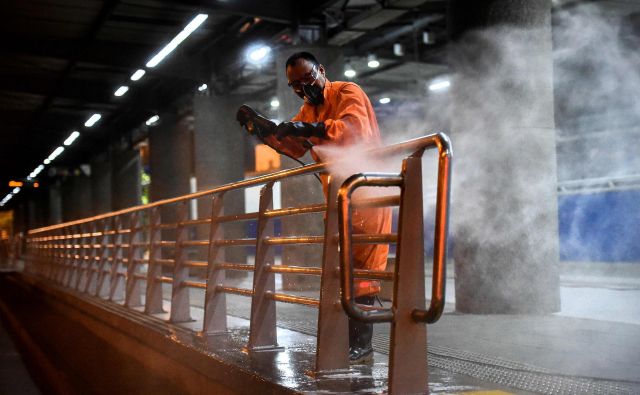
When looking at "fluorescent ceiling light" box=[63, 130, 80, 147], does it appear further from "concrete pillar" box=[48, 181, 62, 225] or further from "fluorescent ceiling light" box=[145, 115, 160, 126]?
"concrete pillar" box=[48, 181, 62, 225]

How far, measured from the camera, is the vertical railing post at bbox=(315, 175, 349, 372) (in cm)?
384

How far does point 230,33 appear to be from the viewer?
1662 cm

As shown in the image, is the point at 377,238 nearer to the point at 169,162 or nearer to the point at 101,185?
the point at 169,162

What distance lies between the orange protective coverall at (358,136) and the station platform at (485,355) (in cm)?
56

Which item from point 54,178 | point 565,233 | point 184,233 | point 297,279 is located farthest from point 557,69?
point 54,178

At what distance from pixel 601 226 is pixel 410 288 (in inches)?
486

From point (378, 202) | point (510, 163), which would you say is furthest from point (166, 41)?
point (378, 202)

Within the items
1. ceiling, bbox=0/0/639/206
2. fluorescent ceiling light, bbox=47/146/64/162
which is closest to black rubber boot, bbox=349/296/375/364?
ceiling, bbox=0/0/639/206

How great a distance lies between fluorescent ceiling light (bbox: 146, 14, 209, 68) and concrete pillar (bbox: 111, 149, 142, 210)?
1277 centimetres

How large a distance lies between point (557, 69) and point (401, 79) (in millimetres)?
8538

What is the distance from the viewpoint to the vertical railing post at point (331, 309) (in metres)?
3.84

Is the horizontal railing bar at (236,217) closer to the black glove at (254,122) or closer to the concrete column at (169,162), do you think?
the black glove at (254,122)

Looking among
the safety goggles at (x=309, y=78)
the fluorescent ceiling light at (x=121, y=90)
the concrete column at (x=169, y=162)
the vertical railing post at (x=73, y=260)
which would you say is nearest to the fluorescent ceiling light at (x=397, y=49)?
the concrete column at (x=169, y=162)

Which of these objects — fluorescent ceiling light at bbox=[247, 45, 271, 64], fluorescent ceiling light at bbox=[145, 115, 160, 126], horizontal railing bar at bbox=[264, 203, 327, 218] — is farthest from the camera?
fluorescent ceiling light at bbox=[145, 115, 160, 126]
